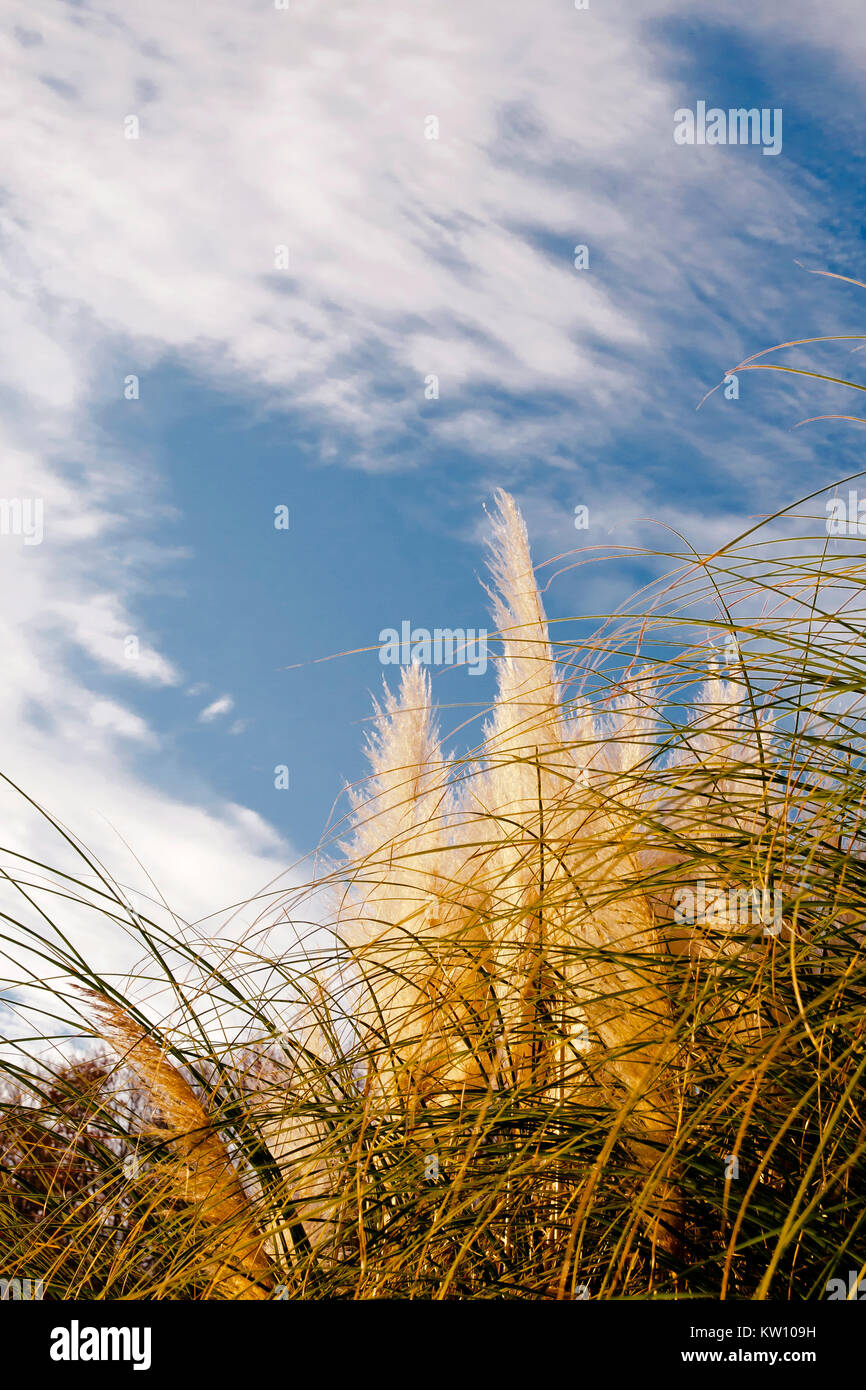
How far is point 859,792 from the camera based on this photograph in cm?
147

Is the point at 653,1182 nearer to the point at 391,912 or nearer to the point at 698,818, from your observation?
the point at 698,818

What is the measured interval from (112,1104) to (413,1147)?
30.0 inches
